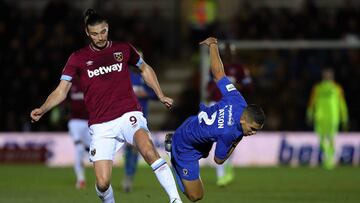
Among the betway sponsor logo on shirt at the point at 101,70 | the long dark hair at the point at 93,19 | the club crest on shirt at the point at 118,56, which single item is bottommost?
the betway sponsor logo on shirt at the point at 101,70

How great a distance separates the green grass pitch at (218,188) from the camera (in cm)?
1436

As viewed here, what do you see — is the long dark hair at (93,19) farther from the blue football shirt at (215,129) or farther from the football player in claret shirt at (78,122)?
the football player in claret shirt at (78,122)

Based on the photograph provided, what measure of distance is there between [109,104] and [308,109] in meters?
14.3

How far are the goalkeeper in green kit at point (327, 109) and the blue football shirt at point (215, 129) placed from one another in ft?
41.1

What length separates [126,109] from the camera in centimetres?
1137

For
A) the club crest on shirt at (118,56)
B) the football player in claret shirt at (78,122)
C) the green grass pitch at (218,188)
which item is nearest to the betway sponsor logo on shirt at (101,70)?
the club crest on shirt at (118,56)

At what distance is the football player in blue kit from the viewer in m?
10.8

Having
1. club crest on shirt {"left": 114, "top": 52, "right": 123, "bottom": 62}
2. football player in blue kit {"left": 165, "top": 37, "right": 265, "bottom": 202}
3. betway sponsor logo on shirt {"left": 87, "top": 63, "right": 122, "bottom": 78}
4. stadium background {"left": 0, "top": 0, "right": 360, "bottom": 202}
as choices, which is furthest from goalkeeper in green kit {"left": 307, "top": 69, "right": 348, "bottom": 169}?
betway sponsor logo on shirt {"left": 87, "top": 63, "right": 122, "bottom": 78}

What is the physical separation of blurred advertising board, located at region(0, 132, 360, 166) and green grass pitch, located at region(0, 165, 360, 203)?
31.2 inches

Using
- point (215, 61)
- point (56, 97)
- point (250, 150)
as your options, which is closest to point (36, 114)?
point (56, 97)

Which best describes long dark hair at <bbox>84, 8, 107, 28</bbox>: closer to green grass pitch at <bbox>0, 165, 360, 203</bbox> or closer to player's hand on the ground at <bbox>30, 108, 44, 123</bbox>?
player's hand on the ground at <bbox>30, 108, 44, 123</bbox>

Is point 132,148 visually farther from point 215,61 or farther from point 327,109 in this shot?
point 327,109

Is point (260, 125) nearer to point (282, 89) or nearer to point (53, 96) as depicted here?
point (53, 96)

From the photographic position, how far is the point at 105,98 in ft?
37.1
